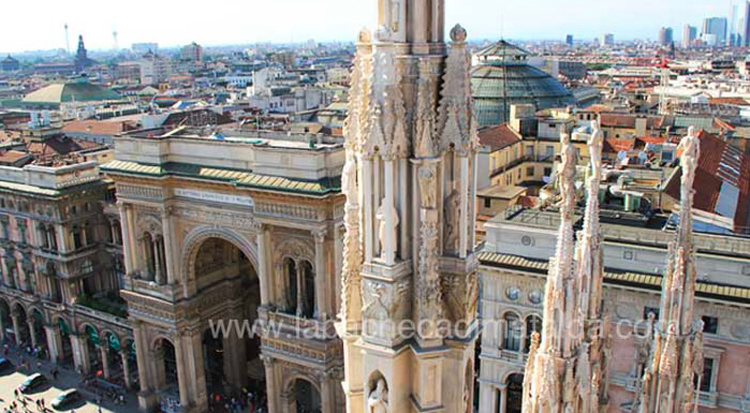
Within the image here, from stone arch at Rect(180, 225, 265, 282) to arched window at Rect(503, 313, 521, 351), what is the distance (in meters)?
14.1

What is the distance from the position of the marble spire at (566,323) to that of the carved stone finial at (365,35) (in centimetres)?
398

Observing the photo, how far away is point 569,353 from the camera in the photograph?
12.8m

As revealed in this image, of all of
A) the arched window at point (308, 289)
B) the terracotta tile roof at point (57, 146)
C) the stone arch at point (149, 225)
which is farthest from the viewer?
the terracotta tile roof at point (57, 146)

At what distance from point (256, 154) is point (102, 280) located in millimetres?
25079

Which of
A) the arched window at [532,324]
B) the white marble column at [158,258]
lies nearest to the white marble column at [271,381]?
the white marble column at [158,258]

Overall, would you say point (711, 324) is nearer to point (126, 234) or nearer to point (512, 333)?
point (512, 333)

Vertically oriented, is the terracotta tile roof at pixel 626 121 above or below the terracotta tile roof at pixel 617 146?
above

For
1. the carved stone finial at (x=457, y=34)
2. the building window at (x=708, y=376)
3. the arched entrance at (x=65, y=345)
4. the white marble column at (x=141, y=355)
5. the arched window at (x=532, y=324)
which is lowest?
the arched entrance at (x=65, y=345)

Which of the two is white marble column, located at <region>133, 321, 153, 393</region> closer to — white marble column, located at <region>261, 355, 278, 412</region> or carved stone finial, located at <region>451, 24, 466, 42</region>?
white marble column, located at <region>261, 355, 278, 412</region>

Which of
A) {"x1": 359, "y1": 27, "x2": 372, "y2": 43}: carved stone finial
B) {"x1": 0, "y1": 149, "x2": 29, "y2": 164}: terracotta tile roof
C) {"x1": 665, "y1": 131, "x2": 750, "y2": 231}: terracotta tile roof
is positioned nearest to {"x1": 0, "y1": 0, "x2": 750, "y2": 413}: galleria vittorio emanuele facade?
{"x1": 359, "y1": 27, "x2": 372, "y2": 43}: carved stone finial

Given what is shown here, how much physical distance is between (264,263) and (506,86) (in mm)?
53548

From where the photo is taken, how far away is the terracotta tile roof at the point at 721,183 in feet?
138

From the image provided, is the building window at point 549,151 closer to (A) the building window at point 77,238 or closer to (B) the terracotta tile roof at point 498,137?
(B) the terracotta tile roof at point 498,137

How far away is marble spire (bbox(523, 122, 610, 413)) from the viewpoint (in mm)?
12555
